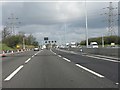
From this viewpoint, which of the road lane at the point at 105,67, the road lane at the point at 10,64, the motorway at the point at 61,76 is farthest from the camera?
A: the road lane at the point at 10,64

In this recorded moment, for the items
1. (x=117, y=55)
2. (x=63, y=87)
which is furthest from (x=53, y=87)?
(x=117, y=55)

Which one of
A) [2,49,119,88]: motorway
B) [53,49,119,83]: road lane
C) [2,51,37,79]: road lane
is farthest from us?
[2,51,37,79]: road lane

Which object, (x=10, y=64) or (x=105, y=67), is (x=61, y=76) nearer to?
(x=105, y=67)

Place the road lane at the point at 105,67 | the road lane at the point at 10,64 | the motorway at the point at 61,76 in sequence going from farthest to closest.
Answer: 1. the road lane at the point at 10,64
2. the road lane at the point at 105,67
3. the motorway at the point at 61,76

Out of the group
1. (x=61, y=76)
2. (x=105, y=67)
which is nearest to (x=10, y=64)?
(x=105, y=67)

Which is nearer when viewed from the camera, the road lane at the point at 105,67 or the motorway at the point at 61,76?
the motorway at the point at 61,76

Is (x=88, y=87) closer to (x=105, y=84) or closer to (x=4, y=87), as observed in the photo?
(x=105, y=84)

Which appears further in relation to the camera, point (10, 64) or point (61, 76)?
point (10, 64)

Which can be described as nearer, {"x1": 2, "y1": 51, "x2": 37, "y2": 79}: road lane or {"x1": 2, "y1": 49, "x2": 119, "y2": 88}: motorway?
{"x1": 2, "y1": 49, "x2": 119, "y2": 88}: motorway

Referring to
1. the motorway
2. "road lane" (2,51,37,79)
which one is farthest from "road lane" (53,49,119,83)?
"road lane" (2,51,37,79)

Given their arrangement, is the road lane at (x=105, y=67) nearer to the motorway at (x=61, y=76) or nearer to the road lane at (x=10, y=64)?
the motorway at (x=61, y=76)

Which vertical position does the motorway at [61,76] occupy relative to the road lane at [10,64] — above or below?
above

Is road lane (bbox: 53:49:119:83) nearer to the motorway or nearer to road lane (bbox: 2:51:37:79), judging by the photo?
the motorway

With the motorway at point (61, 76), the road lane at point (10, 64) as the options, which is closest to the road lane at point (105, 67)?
the motorway at point (61, 76)
